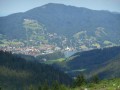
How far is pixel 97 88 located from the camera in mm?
64000

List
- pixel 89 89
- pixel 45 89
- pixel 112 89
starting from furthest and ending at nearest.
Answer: pixel 45 89 → pixel 89 89 → pixel 112 89

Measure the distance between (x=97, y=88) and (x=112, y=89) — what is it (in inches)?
252

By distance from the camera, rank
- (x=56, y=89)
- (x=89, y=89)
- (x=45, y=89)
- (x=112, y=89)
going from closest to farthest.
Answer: (x=112, y=89)
(x=89, y=89)
(x=56, y=89)
(x=45, y=89)

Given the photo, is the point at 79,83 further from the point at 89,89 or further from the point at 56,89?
the point at 89,89

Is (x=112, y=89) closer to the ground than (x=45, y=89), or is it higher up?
higher up

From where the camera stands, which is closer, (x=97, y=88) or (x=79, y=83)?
(x=97, y=88)

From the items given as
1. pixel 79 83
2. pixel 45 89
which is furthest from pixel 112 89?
pixel 45 89

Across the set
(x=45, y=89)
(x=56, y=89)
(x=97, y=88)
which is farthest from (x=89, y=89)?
(x=45, y=89)

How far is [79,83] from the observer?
87.8m

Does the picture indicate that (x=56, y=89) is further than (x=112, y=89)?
Yes

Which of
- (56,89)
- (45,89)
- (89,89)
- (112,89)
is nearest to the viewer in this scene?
(112,89)

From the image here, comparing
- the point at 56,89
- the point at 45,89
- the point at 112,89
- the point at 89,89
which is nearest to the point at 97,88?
the point at 89,89

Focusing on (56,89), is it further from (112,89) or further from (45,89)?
(112,89)

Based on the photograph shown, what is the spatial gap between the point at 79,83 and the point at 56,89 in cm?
621
